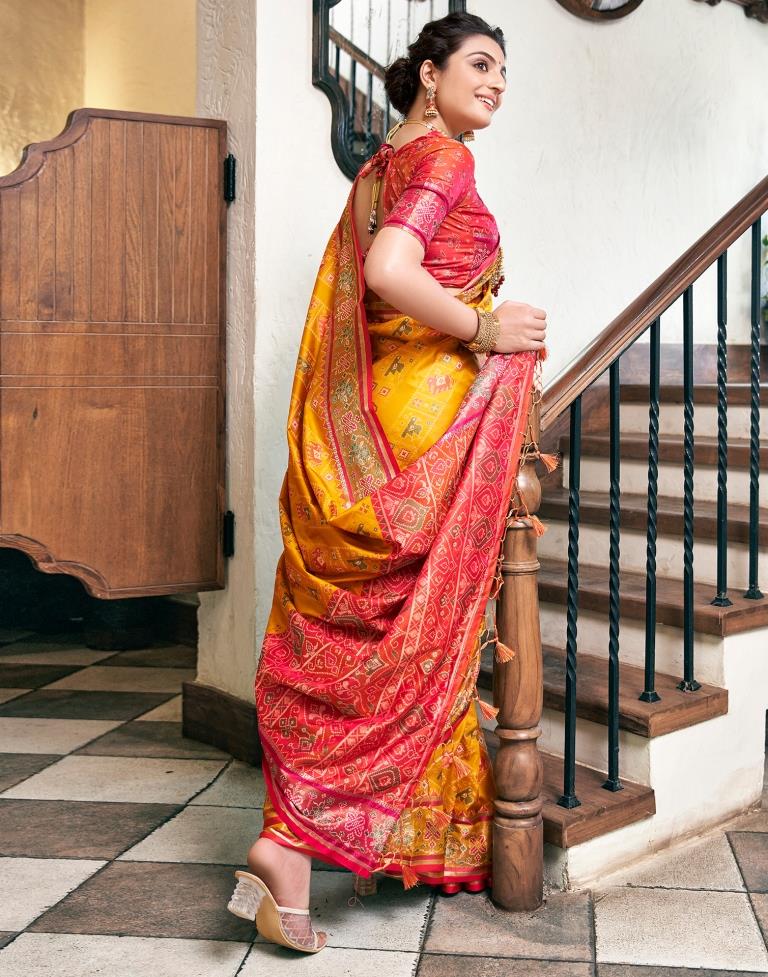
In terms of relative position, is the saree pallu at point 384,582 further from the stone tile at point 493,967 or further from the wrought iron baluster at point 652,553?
the wrought iron baluster at point 652,553

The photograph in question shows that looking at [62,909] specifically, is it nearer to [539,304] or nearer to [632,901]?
[632,901]

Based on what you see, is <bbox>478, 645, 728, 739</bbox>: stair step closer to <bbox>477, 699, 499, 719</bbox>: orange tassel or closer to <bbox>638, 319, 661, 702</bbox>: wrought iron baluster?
<bbox>638, 319, 661, 702</bbox>: wrought iron baluster

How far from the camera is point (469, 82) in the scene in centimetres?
212

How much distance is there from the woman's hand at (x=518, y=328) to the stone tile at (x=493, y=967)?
1129 mm

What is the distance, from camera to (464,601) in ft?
6.88

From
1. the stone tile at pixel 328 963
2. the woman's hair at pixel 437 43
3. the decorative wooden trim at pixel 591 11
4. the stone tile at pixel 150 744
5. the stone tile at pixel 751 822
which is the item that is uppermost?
the decorative wooden trim at pixel 591 11

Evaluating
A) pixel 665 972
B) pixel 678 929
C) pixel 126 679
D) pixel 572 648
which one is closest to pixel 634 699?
pixel 572 648

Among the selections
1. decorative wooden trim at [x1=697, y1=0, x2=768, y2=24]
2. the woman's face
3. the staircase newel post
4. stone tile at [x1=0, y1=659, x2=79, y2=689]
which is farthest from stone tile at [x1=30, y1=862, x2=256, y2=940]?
decorative wooden trim at [x1=697, y1=0, x2=768, y2=24]

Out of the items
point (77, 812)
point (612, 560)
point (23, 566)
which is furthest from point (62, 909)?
point (23, 566)

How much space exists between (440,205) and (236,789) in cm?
164

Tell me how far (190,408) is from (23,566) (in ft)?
6.48

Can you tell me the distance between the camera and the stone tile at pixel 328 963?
193cm

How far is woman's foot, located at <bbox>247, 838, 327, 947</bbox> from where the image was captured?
1.98 m

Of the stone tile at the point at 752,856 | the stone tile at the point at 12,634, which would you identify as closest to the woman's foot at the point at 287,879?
the stone tile at the point at 752,856
